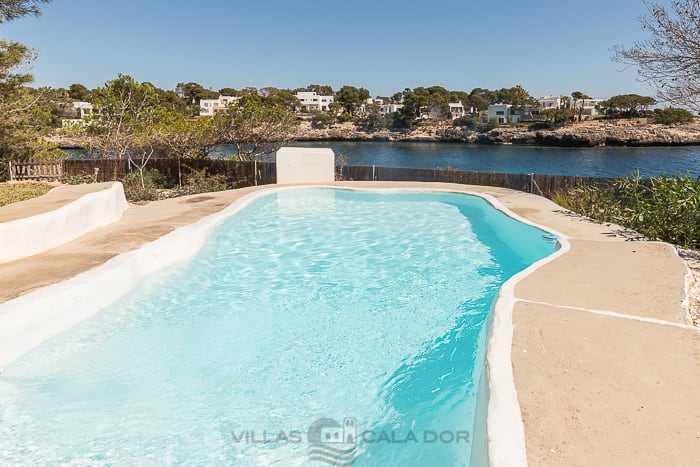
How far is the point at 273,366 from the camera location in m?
5.29

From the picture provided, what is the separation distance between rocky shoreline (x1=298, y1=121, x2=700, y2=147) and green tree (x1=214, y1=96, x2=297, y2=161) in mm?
39438

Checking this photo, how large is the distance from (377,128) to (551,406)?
338 feet

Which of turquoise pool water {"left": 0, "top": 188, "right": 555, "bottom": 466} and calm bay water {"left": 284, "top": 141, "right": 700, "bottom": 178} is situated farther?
calm bay water {"left": 284, "top": 141, "right": 700, "bottom": 178}

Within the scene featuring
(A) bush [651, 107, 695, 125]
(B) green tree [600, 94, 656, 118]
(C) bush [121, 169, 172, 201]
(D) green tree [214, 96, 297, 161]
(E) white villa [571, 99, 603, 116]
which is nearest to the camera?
(C) bush [121, 169, 172, 201]

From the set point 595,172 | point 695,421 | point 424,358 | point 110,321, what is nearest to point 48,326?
point 110,321

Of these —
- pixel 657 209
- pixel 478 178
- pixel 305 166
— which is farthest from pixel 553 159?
pixel 657 209

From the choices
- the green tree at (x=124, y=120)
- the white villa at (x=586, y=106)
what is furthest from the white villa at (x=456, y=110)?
the green tree at (x=124, y=120)

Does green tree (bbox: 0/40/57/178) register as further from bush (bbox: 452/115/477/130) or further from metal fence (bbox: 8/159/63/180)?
bush (bbox: 452/115/477/130)

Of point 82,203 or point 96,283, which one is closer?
point 96,283

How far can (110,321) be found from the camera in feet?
20.6

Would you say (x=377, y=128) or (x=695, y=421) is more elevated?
(x=377, y=128)

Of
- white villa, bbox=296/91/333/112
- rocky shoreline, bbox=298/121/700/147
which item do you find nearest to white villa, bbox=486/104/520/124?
rocky shoreline, bbox=298/121/700/147

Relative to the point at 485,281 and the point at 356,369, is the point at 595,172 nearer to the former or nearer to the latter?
the point at 485,281

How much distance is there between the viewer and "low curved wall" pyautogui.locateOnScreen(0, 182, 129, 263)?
7164 millimetres
